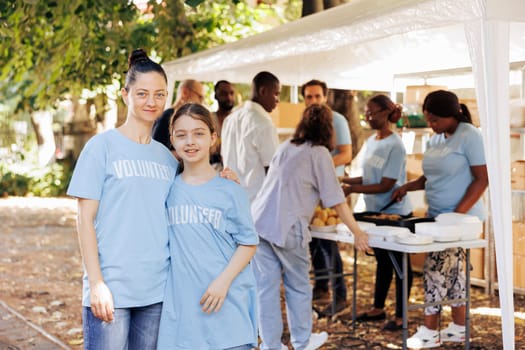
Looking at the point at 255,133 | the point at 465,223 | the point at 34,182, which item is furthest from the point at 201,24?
the point at 34,182

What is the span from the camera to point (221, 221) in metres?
3.01

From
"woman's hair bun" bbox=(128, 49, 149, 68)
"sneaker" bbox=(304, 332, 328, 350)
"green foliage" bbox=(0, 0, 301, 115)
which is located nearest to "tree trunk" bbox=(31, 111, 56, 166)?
"green foliage" bbox=(0, 0, 301, 115)

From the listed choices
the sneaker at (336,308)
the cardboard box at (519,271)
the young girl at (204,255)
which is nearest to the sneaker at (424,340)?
the sneaker at (336,308)

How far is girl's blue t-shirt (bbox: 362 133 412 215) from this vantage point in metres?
6.05

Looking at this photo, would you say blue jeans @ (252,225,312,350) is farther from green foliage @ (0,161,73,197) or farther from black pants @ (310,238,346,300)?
green foliage @ (0,161,73,197)

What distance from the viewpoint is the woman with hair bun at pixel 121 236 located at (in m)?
2.75

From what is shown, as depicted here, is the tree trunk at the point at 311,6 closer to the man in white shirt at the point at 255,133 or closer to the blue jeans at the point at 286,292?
the man in white shirt at the point at 255,133

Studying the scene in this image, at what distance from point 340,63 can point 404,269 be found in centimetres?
316

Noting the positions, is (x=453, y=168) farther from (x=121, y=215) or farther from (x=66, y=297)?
(x=66, y=297)

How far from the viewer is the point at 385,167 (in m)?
6.10

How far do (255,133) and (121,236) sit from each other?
3.43 metres

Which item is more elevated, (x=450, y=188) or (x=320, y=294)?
(x=450, y=188)

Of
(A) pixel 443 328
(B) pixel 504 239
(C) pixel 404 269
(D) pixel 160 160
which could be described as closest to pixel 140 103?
(D) pixel 160 160

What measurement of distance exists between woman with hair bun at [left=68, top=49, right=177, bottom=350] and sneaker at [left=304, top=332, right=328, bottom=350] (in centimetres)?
265
